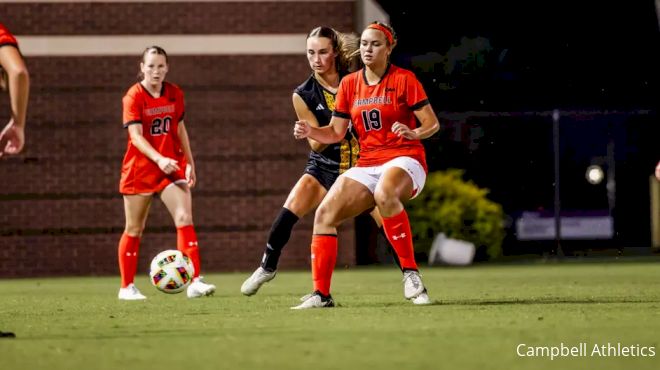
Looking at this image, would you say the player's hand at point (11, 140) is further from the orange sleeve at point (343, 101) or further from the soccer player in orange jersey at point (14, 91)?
the orange sleeve at point (343, 101)

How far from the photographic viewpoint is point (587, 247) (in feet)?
66.8

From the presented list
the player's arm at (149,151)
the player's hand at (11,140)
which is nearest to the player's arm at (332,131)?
the player's arm at (149,151)

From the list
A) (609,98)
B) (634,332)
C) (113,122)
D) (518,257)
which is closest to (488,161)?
(518,257)

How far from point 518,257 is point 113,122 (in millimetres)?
6740

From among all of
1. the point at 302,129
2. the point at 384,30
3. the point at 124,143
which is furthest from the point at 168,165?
the point at 124,143

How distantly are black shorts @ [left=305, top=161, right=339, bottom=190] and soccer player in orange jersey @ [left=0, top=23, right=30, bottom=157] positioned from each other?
3466 mm

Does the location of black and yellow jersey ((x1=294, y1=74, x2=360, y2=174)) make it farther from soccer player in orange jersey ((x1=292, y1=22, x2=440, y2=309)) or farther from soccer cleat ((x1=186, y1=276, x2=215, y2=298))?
soccer cleat ((x1=186, y1=276, x2=215, y2=298))

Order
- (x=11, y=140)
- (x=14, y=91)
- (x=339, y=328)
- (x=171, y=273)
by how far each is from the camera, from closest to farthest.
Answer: (x=11, y=140)
(x=14, y=91)
(x=339, y=328)
(x=171, y=273)

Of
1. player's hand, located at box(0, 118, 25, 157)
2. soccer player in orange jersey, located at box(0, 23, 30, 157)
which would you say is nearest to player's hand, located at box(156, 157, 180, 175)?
soccer player in orange jersey, located at box(0, 23, 30, 157)

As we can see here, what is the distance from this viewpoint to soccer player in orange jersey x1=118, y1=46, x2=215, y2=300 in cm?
1012

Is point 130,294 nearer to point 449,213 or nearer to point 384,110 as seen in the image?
point 384,110

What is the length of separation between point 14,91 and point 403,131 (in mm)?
2809

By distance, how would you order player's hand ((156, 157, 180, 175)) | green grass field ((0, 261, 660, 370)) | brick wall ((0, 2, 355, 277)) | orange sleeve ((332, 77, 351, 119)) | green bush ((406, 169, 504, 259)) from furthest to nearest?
1. green bush ((406, 169, 504, 259))
2. brick wall ((0, 2, 355, 277))
3. player's hand ((156, 157, 180, 175))
4. orange sleeve ((332, 77, 351, 119))
5. green grass field ((0, 261, 660, 370))

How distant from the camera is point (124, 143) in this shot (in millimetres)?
16797
